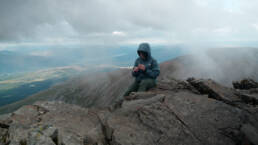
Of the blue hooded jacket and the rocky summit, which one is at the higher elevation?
the blue hooded jacket

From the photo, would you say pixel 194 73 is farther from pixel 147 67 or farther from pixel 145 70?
pixel 145 70

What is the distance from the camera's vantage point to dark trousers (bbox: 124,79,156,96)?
54.6 ft

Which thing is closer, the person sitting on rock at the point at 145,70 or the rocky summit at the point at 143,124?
the rocky summit at the point at 143,124

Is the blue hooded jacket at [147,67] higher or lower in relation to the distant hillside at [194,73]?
higher

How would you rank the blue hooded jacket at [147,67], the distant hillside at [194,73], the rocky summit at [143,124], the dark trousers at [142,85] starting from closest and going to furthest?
the rocky summit at [143,124], the blue hooded jacket at [147,67], the dark trousers at [142,85], the distant hillside at [194,73]

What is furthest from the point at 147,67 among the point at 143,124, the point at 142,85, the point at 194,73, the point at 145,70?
the point at 194,73

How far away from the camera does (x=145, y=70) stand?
16.4 m

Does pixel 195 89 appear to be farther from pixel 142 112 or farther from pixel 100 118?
pixel 100 118

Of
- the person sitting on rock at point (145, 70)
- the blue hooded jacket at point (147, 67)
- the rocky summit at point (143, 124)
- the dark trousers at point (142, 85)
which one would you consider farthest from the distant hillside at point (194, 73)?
the rocky summit at point (143, 124)

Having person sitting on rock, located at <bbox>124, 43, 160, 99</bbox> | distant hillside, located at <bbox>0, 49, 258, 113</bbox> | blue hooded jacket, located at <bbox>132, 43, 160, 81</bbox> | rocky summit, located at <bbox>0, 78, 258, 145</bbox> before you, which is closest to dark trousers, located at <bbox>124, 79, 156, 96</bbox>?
person sitting on rock, located at <bbox>124, 43, 160, 99</bbox>

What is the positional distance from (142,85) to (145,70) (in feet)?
4.90

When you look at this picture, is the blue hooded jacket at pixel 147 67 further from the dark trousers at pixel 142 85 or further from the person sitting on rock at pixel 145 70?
the dark trousers at pixel 142 85

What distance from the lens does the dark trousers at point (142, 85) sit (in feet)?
54.6

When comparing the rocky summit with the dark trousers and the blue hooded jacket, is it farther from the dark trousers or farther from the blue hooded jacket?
the blue hooded jacket
